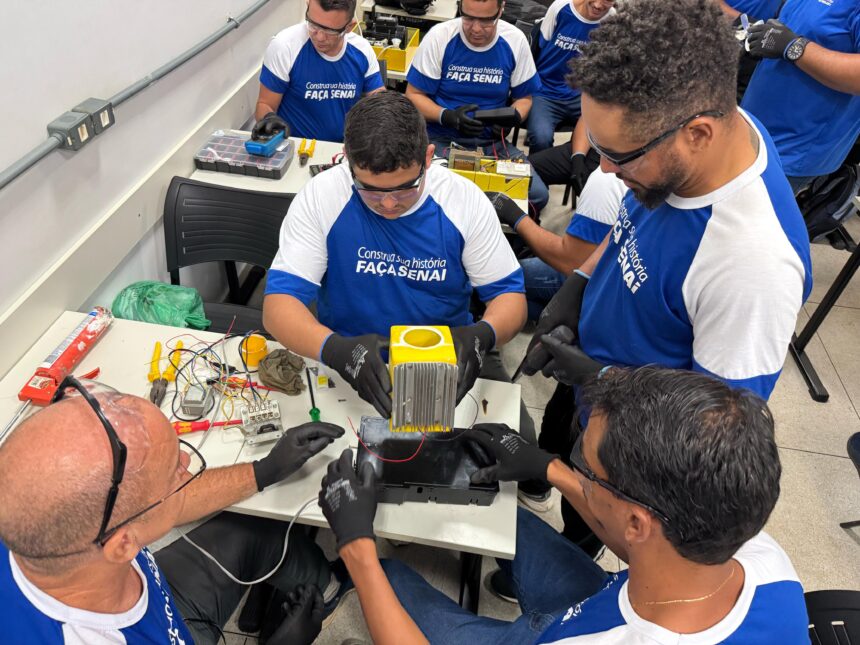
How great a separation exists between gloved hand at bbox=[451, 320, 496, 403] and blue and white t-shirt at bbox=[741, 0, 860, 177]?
172 centimetres

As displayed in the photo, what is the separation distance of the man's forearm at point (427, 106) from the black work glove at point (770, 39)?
1.65m

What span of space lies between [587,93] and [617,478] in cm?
77

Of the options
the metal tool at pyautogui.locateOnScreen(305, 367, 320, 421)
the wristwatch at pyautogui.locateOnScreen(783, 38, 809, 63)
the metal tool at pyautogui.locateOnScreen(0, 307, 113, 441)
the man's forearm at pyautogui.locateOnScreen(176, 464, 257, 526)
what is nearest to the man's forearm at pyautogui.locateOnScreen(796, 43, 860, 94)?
the wristwatch at pyautogui.locateOnScreen(783, 38, 809, 63)

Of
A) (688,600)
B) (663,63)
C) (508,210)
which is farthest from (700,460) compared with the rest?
(508,210)

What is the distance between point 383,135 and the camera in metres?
1.55

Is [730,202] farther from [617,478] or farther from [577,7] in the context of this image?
[577,7]

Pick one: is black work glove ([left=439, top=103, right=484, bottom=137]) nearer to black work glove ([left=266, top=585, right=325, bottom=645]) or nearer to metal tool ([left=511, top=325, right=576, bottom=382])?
metal tool ([left=511, top=325, right=576, bottom=382])

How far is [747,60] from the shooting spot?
10.9 ft

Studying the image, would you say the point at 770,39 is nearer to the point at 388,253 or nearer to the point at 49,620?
the point at 388,253

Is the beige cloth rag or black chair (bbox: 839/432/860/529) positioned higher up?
the beige cloth rag

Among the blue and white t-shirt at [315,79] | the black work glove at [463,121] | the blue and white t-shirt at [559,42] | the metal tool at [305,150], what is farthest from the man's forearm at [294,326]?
the blue and white t-shirt at [559,42]

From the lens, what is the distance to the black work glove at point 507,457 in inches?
56.4

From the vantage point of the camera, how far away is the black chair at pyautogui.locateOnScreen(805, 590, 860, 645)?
117 centimetres

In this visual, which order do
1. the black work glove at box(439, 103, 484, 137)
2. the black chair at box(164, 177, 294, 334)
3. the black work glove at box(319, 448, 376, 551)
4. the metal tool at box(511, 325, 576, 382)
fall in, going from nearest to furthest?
the black work glove at box(319, 448, 376, 551)
the metal tool at box(511, 325, 576, 382)
the black chair at box(164, 177, 294, 334)
the black work glove at box(439, 103, 484, 137)
